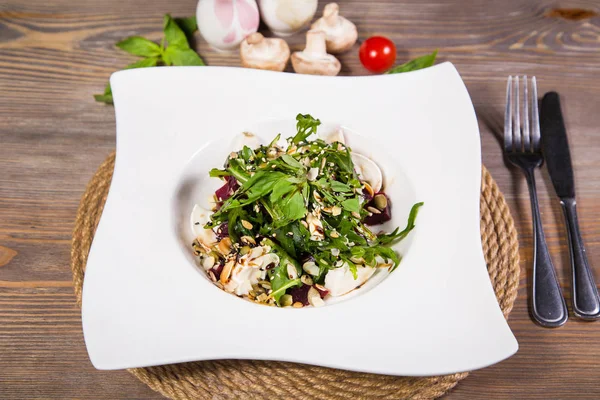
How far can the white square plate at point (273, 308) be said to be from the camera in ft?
5.01

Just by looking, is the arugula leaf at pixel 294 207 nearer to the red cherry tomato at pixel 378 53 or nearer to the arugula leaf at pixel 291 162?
the arugula leaf at pixel 291 162

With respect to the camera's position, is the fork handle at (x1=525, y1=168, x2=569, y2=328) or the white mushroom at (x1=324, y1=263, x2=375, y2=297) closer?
the white mushroom at (x1=324, y1=263, x2=375, y2=297)

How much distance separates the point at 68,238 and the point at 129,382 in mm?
634

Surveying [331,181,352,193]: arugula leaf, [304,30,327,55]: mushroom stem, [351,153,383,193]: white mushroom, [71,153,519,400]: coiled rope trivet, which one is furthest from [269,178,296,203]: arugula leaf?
[304,30,327,55]: mushroom stem

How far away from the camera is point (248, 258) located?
1693 millimetres

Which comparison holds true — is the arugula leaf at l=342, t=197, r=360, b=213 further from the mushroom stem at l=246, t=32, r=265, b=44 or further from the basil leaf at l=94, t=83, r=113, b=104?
the basil leaf at l=94, t=83, r=113, b=104

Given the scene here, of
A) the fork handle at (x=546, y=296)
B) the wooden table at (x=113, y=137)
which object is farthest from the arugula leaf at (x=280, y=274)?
the fork handle at (x=546, y=296)

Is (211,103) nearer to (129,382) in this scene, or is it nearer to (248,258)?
(248,258)

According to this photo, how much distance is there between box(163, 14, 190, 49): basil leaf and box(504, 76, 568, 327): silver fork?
147 centimetres

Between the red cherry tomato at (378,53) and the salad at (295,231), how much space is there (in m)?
0.75

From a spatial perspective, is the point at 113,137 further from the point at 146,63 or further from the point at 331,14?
the point at 331,14

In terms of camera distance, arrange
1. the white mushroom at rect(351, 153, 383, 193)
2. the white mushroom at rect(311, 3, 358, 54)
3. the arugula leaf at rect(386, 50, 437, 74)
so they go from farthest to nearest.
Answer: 1. the white mushroom at rect(311, 3, 358, 54)
2. the arugula leaf at rect(386, 50, 437, 74)
3. the white mushroom at rect(351, 153, 383, 193)

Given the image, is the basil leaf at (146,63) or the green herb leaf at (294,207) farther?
the basil leaf at (146,63)

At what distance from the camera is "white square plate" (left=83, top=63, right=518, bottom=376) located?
1.53 metres
